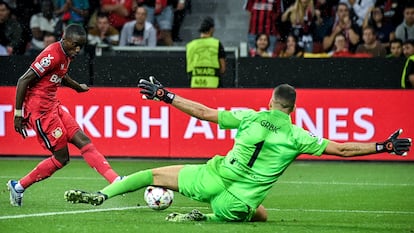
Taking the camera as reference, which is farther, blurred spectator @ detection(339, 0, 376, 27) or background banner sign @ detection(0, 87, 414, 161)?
blurred spectator @ detection(339, 0, 376, 27)

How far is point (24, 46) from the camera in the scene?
21672mm

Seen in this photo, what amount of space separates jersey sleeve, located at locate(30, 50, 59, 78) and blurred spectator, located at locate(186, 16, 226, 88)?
22.4 feet

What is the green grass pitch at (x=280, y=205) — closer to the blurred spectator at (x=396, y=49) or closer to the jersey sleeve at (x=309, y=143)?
the jersey sleeve at (x=309, y=143)

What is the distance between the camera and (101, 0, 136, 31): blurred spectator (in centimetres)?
2195

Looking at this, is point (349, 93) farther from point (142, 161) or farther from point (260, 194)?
point (260, 194)

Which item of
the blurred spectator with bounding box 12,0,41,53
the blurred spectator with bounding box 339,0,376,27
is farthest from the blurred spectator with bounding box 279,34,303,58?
the blurred spectator with bounding box 12,0,41,53

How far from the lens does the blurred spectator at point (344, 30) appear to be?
2044cm

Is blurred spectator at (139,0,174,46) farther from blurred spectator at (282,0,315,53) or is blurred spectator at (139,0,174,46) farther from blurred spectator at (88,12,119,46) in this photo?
blurred spectator at (282,0,315,53)

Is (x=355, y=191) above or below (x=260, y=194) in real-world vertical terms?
below

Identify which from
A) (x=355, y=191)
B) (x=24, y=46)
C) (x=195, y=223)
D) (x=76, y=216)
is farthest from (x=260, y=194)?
(x=24, y=46)

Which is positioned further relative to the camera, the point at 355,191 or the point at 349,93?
the point at 349,93

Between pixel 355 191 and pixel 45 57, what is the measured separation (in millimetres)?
4473

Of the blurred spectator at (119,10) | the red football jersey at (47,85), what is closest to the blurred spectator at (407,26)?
the blurred spectator at (119,10)

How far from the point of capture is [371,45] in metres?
19.8
